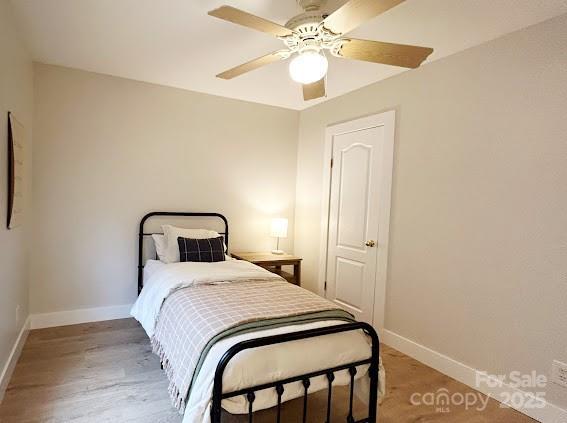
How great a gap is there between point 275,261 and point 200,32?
7.54 feet

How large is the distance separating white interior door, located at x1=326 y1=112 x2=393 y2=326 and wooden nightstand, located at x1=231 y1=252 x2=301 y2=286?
359 millimetres

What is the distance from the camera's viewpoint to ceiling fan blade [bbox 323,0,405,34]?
1.39 metres

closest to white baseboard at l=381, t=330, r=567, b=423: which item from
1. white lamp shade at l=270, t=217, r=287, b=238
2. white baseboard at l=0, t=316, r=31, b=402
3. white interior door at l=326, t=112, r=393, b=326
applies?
white interior door at l=326, t=112, r=393, b=326

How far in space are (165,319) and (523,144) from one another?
2.61 m

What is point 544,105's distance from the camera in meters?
2.10

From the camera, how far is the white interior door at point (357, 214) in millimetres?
3230

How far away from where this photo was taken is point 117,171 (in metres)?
3.40

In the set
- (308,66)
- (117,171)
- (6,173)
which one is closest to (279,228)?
(117,171)

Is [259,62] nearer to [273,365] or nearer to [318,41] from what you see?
[318,41]

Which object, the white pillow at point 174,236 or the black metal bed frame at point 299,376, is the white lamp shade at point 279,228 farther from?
the black metal bed frame at point 299,376

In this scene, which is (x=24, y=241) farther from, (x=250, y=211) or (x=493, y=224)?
(x=493, y=224)

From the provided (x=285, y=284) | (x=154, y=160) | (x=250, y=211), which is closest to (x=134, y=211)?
(x=154, y=160)

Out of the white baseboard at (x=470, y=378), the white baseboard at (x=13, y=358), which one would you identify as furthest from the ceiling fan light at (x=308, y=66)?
the white baseboard at (x=13, y=358)

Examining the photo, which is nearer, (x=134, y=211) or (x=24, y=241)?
(x=24, y=241)
